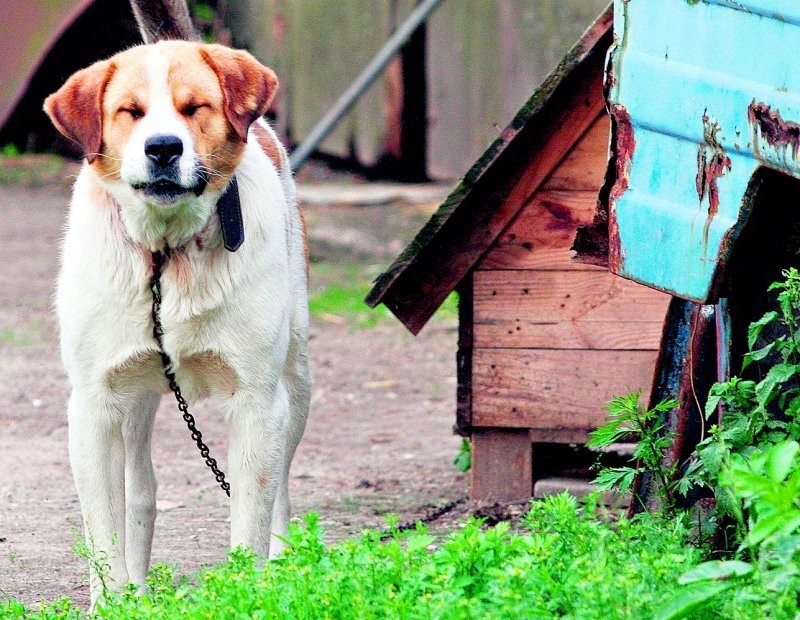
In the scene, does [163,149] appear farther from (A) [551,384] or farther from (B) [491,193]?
(A) [551,384]

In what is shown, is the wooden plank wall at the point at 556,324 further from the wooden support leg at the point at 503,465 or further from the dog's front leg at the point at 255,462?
the dog's front leg at the point at 255,462

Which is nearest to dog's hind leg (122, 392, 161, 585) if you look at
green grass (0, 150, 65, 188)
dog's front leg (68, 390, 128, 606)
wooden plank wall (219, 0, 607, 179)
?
dog's front leg (68, 390, 128, 606)

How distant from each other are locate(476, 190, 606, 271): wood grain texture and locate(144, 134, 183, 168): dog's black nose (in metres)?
1.54

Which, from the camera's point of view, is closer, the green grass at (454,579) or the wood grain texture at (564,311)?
the green grass at (454,579)

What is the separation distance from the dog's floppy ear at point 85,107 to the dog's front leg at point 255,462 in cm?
82

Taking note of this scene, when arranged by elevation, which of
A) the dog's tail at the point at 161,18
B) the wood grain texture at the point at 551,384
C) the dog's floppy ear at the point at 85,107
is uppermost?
the dog's tail at the point at 161,18

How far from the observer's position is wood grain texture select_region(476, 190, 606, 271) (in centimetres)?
464

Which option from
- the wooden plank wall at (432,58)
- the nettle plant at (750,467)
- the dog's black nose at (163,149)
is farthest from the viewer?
the wooden plank wall at (432,58)

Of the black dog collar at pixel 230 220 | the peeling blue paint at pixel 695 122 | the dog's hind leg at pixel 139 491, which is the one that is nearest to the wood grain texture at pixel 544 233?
the peeling blue paint at pixel 695 122

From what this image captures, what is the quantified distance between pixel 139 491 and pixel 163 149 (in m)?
1.22

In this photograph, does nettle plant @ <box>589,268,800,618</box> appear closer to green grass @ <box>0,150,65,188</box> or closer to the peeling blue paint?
the peeling blue paint

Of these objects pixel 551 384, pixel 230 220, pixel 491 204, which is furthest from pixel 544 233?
pixel 230 220

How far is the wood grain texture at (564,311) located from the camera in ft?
15.2

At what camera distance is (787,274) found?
3.05 meters
